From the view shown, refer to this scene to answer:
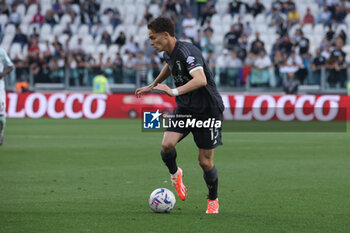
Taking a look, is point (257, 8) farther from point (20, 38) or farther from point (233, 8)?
point (20, 38)

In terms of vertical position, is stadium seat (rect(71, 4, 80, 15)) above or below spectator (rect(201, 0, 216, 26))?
above

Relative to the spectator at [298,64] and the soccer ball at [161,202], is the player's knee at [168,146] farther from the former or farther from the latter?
the spectator at [298,64]

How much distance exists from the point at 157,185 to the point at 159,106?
16.2m

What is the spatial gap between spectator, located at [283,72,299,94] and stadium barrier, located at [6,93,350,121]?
0.23 meters

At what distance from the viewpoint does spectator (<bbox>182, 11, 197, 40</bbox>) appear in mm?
29975

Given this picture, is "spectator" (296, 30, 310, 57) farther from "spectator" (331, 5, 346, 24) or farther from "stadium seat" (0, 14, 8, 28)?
→ "stadium seat" (0, 14, 8, 28)

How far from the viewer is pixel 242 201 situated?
8883mm

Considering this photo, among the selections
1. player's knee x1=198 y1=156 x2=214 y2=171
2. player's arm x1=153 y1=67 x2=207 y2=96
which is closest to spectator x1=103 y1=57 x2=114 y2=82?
player's knee x1=198 y1=156 x2=214 y2=171

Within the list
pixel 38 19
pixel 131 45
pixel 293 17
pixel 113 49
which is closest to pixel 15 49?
A: pixel 38 19

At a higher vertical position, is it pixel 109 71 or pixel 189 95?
pixel 189 95

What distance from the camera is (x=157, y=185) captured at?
1045 centimetres

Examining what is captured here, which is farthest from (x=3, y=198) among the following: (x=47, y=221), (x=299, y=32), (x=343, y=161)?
(x=299, y=32)

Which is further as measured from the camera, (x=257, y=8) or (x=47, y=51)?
(x=257, y=8)

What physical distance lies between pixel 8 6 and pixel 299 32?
13667mm
